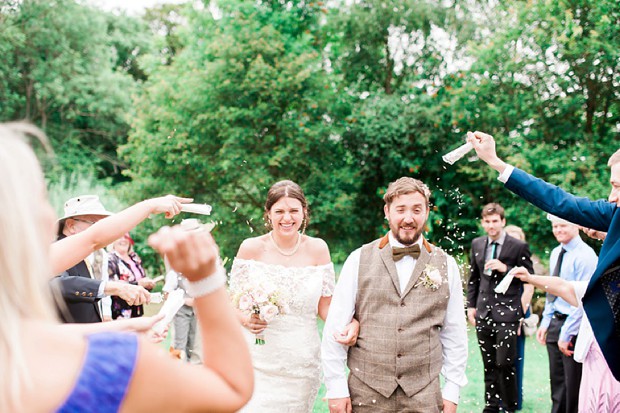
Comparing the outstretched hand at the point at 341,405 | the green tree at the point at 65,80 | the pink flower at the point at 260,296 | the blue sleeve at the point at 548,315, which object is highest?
the green tree at the point at 65,80

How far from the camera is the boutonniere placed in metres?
3.76

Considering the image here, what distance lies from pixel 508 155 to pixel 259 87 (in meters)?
6.53

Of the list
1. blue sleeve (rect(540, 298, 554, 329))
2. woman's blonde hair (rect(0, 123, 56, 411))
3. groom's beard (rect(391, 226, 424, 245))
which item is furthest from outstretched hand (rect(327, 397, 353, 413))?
blue sleeve (rect(540, 298, 554, 329))

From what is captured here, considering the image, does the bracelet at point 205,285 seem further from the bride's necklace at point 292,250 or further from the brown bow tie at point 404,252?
the bride's necklace at point 292,250

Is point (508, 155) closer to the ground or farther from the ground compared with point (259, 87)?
closer to the ground

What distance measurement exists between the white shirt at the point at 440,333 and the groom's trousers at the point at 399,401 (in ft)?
0.32

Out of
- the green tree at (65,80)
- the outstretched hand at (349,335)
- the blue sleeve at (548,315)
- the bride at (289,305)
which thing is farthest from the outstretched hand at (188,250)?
the green tree at (65,80)

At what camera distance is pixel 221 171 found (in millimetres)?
16297

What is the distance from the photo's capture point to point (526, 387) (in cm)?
864

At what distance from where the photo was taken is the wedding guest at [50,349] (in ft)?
4.00

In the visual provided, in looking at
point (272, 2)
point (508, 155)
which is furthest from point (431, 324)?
point (272, 2)

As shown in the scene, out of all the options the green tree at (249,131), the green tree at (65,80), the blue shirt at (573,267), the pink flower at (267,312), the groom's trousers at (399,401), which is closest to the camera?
the groom's trousers at (399,401)

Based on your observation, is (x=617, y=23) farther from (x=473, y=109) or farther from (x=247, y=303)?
(x=247, y=303)

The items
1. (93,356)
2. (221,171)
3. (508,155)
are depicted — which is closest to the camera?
(93,356)
